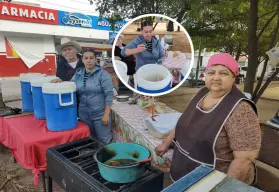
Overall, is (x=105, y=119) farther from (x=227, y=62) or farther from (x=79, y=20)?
(x=79, y=20)

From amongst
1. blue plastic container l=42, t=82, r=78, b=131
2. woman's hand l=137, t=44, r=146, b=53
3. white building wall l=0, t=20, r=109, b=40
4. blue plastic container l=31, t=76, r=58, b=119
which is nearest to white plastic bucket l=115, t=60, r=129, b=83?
woman's hand l=137, t=44, r=146, b=53

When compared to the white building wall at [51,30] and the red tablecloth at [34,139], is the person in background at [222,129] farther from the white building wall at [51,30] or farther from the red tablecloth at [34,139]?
the white building wall at [51,30]

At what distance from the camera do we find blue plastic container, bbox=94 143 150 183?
3.62ft

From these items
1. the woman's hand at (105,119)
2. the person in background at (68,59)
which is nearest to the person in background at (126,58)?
the woman's hand at (105,119)

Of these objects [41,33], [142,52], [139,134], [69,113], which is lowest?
[139,134]

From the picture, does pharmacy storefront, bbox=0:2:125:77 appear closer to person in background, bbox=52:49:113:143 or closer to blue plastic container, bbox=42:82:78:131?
person in background, bbox=52:49:113:143

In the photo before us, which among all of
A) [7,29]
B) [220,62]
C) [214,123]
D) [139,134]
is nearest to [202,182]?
[214,123]

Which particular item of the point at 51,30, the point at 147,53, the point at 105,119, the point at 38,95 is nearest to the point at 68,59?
the point at 38,95

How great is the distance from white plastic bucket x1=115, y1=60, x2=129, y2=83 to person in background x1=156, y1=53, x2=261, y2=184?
61 centimetres

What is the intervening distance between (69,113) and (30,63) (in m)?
10.5

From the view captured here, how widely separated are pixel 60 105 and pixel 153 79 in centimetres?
84

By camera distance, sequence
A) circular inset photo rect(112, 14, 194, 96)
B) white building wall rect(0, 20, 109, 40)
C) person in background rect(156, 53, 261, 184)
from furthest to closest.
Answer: white building wall rect(0, 20, 109, 40) → circular inset photo rect(112, 14, 194, 96) → person in background rect(156, 53, 261, 184)

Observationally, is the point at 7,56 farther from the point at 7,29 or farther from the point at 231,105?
the point at 231,105

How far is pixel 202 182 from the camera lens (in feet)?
2.89
